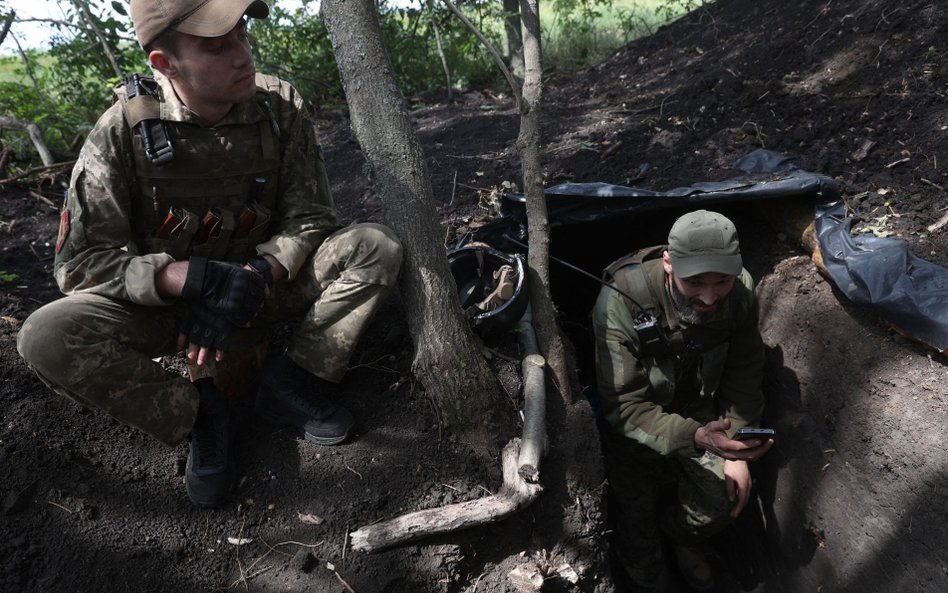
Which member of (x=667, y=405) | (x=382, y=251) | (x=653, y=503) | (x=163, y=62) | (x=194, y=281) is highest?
(x=163, y=62)

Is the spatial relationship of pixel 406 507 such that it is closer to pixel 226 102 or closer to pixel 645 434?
pixel 645 434

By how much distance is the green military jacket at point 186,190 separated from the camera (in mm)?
2234

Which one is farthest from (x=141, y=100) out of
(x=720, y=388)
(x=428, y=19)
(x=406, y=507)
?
(x=428, y=19)

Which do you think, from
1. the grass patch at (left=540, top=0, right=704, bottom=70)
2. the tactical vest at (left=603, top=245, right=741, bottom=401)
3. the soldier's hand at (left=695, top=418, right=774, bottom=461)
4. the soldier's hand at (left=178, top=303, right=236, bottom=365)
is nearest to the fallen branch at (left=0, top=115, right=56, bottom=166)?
the soldier's hand at (left=178, top=303, right=236, bottom=365)

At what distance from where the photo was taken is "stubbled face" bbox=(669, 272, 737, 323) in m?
2.85

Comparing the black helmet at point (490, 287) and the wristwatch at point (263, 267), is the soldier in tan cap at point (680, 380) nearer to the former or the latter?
the black helmet at point (490, 287)

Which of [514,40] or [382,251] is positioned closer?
[382,251]

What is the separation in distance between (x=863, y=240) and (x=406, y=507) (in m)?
2.48

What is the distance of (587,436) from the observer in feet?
9.38

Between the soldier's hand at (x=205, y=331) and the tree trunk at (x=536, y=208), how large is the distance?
145 centimetres

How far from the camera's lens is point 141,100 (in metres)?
2.29

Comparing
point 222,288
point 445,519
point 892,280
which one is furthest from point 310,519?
point 892,280

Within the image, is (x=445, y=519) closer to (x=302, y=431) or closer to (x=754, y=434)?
(x=302, y=431)

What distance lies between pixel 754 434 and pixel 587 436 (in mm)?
750
